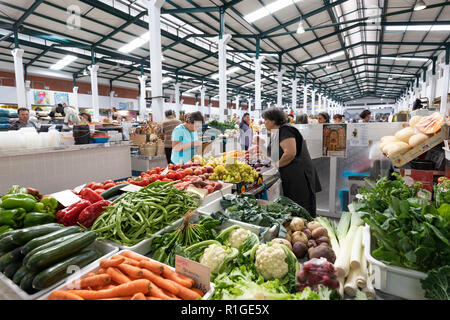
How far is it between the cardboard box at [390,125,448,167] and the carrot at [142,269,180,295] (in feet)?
8.50

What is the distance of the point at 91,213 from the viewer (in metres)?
1.79

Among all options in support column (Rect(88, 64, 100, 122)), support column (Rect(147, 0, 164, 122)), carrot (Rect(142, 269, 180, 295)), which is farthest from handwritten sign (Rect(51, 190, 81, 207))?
support column (Rect(88, 64, 100, 122))

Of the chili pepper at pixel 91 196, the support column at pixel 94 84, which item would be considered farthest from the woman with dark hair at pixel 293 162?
the support column at pixel 94 84

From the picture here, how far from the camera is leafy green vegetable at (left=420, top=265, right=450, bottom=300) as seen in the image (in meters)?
0.99

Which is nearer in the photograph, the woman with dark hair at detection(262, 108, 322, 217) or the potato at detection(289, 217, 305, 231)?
the potato at detection(289, 217, 305, 231)

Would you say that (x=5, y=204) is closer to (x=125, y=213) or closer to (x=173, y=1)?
(x=125, y=213)

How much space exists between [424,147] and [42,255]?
3.26 meters

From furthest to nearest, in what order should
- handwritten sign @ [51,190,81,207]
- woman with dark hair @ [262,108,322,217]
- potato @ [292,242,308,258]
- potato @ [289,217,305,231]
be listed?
woman with dark hair @ [262,108,322,217]
handwritten sign @ [51,190,81,207]
potato @ [289,217,305,231]
potato @ [292,242,308,258]

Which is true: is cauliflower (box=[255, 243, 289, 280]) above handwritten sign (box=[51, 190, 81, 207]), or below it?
below

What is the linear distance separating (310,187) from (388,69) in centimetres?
2577

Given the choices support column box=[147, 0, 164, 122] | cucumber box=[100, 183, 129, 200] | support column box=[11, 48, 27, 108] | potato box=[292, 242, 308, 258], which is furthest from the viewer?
support column box=[11, 48, 27, 108]

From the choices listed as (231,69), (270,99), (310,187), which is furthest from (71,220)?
(270,99)

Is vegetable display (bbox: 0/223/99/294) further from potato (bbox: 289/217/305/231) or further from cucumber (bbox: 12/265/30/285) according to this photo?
potato (bbox: 289/217/305/231)
